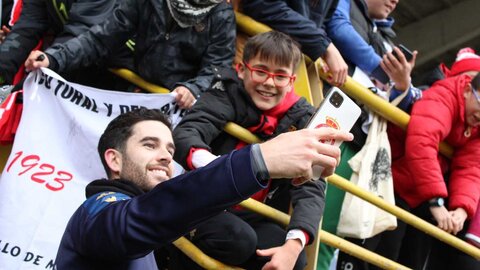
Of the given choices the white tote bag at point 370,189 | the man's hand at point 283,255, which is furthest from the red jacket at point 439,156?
the man's hand at point 283,255

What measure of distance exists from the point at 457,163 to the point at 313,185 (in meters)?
1.30

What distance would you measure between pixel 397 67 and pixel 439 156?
50 centimetres

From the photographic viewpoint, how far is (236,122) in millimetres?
2857

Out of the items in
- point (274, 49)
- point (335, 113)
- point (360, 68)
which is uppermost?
point (335, 113)

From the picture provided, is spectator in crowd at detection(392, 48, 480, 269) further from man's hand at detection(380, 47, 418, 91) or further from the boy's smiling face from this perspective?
the boy's smiling face

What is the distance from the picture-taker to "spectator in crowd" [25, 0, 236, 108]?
3.03 m

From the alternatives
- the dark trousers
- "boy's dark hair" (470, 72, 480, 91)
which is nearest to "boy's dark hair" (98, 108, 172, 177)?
the dark trousers

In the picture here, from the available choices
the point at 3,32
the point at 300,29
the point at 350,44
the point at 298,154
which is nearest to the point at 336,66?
the point at 300,29

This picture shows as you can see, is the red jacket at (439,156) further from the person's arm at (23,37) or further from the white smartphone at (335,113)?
the person's arm at (23,37)

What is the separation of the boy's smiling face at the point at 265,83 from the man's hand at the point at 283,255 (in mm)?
569

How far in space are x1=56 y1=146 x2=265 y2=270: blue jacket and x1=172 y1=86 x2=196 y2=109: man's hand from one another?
115 cm

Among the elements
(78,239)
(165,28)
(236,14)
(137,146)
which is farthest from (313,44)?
(78,239)

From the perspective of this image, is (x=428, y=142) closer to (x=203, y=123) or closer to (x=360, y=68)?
(x=360, y=68)

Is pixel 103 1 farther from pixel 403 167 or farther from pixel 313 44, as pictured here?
pixel 403 167
